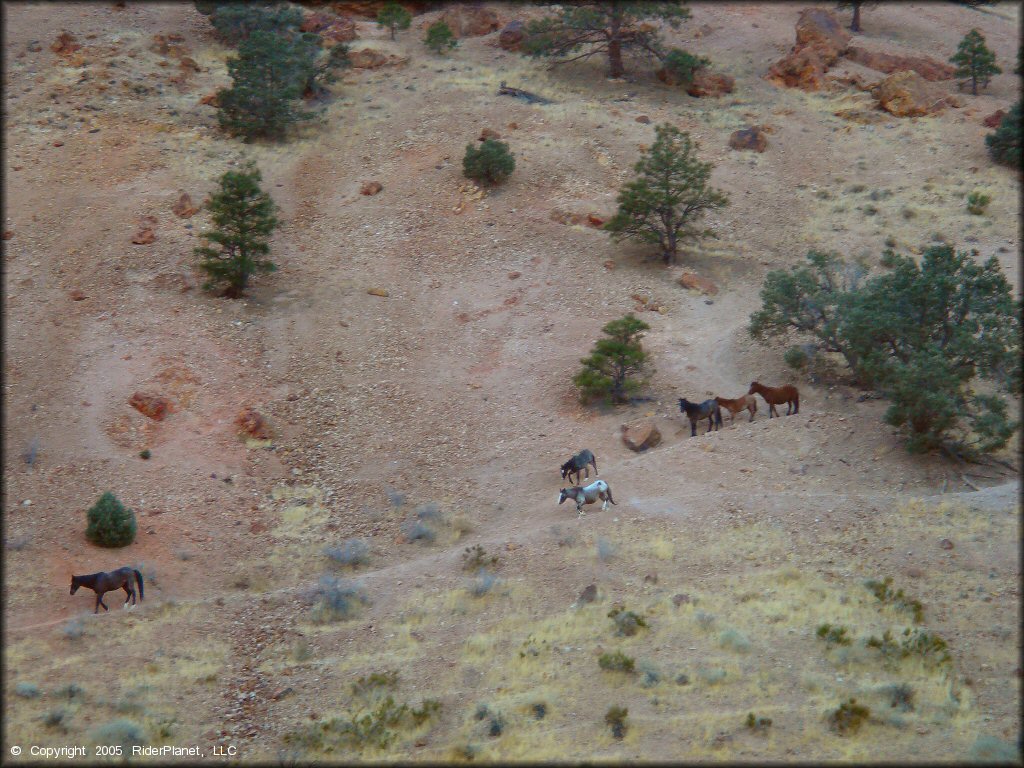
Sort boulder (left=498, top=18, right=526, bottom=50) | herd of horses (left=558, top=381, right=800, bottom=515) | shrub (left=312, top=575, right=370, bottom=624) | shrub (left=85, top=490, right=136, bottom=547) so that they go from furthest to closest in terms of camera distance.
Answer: boulder (left=498, top=18, right=526, bottom=50) < herd of horses (left=558, top=381, right=800, bottom=515) < shrub (left=85, top=490, right=136, bottom=547) < shrub (left=312, top=575, right=370, bottom=624)

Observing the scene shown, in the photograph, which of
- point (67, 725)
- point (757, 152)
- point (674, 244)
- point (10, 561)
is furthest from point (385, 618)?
point (757, 152)

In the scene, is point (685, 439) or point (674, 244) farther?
point (674, 244)

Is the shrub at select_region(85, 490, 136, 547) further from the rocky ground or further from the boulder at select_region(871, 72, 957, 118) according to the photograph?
the boulder at select_region(871, 72, 957, 118)

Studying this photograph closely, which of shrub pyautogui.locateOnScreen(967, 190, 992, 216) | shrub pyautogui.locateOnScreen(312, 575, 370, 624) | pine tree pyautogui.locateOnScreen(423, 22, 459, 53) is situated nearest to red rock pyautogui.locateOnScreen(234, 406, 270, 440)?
shrub pyautogui.locateOnScreen(312, 575, 370, 624)

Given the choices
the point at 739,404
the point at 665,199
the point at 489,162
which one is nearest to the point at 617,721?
the point at 739,404

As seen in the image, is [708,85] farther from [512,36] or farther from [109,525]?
[109,525]

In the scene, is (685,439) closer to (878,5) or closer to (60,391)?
(60,391)
